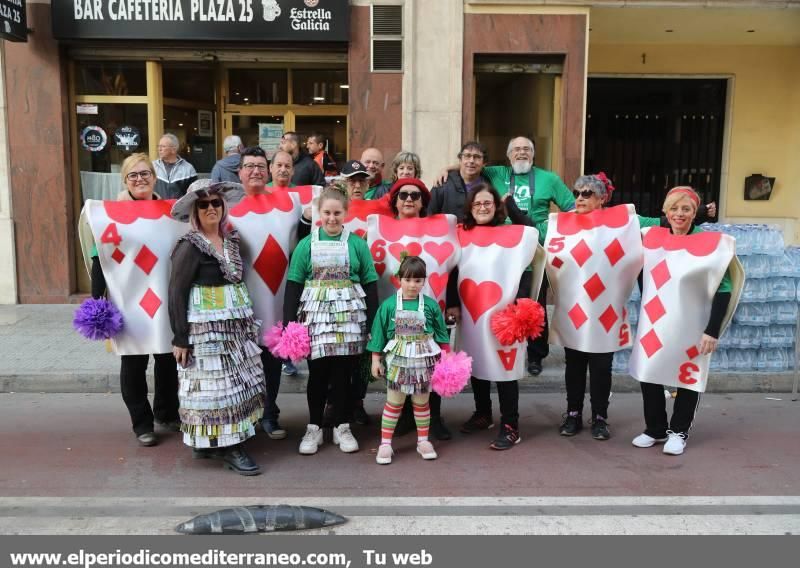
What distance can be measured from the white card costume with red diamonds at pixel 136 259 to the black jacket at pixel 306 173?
77.5 inches

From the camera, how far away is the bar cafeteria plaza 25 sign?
8852 millimetres

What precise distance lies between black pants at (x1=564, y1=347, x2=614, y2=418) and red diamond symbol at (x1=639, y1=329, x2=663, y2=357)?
265 mm

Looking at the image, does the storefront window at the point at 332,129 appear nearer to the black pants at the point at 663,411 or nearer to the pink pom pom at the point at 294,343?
the pink pom pom at the point at 294,343

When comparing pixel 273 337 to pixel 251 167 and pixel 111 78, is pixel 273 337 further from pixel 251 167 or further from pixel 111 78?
pixel 111 78

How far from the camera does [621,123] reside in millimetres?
11602

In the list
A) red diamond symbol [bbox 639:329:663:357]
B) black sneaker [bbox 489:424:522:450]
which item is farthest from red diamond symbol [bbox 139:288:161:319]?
red diamond symbol [bbox 639:329:663:357]

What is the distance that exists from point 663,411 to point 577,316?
0.87 metres

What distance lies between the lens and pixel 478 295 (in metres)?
4.82

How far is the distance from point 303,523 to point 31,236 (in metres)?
7.12

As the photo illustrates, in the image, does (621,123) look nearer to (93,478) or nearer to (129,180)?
(129,180)

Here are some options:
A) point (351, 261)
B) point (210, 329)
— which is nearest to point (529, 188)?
point (351, 261)

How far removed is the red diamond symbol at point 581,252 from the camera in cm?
491

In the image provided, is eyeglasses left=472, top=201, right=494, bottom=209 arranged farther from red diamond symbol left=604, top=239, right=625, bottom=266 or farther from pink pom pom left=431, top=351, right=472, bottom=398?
pink pom pom left=431, top=351, right=472, bottom=398
